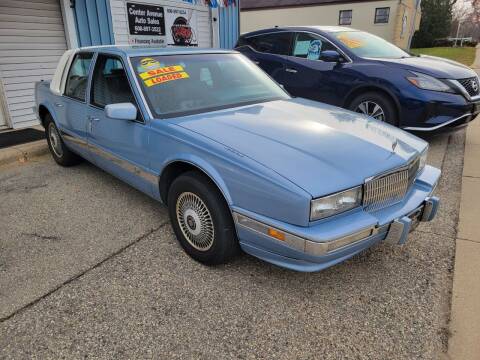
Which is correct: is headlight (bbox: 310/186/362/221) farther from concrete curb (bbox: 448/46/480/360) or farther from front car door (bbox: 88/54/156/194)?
front car door (bbox: 88/54/156/194)

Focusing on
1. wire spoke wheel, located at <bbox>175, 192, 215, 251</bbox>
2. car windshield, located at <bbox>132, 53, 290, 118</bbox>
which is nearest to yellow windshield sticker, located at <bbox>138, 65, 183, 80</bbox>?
car windshield, located at <bbox>132, 53, 290, 118</bbox>

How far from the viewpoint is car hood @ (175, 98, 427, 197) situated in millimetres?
2314

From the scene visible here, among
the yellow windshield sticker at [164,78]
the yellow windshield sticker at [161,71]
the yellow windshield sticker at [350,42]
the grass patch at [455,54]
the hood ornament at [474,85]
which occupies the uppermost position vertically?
the yellow windshield sticker at [350,42]

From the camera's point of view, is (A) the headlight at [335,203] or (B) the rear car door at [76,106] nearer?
(A) the headlight at [335,203]

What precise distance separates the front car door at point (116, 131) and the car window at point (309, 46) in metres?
3.66

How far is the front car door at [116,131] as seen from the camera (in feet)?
10.5

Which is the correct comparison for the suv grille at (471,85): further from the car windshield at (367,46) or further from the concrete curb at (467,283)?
the concrete curb at (467,283)

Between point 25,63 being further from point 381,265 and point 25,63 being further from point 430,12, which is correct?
point 430,12

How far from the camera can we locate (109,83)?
369cm

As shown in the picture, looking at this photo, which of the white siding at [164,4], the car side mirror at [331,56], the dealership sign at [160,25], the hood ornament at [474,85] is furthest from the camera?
the dealership sign at [160,25]

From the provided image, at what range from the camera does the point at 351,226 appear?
225 cm

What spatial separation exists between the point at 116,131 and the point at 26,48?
4690 millimetres

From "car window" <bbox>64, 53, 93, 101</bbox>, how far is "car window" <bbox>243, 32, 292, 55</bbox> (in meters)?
3.54

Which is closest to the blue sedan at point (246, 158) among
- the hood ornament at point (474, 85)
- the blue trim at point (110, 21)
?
the hood ornament at point (474, 85)
